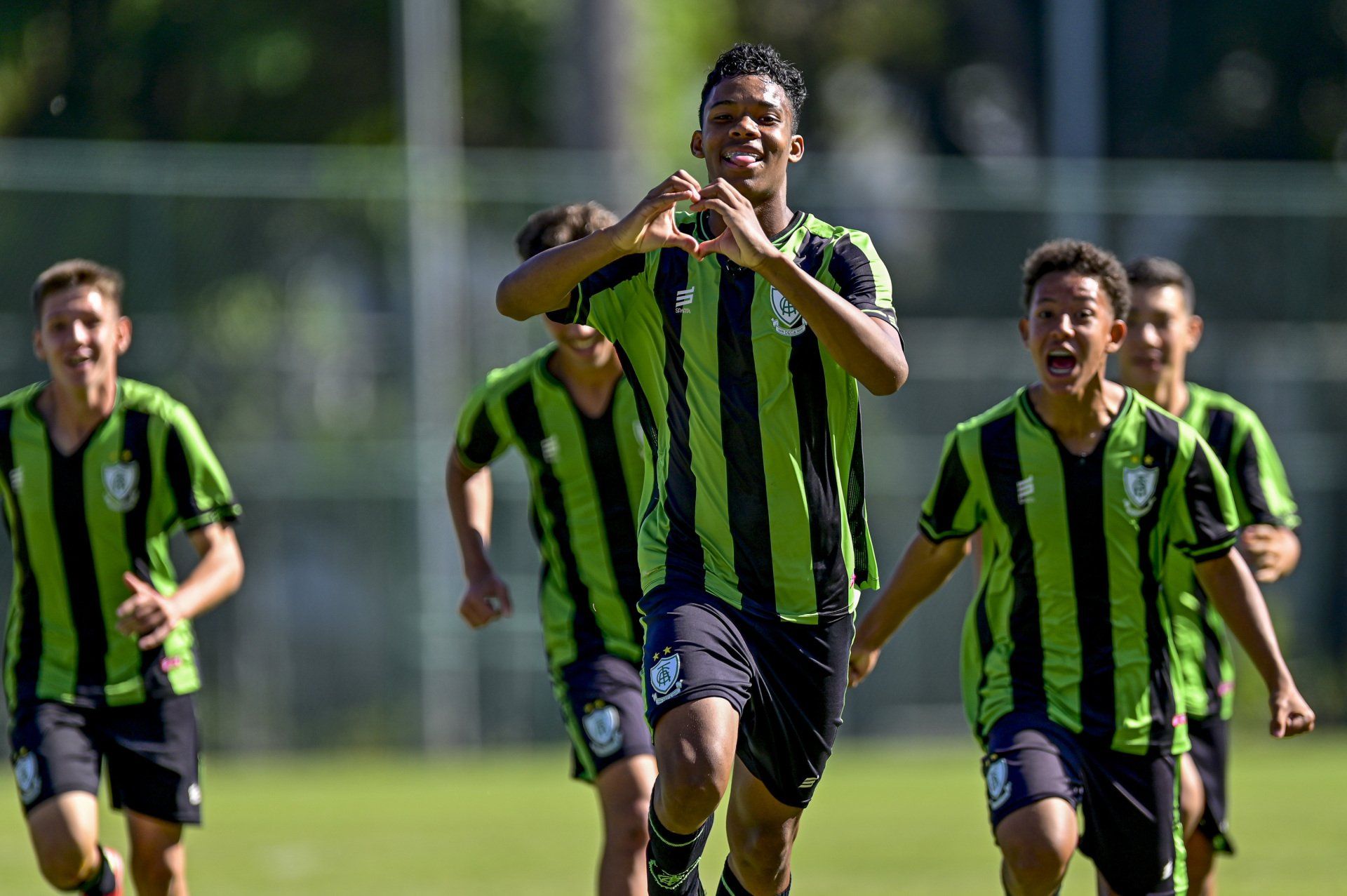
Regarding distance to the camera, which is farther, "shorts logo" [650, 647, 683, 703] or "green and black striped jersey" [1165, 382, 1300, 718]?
"green and black striped jersey" [1165, 382, 1300, 718]

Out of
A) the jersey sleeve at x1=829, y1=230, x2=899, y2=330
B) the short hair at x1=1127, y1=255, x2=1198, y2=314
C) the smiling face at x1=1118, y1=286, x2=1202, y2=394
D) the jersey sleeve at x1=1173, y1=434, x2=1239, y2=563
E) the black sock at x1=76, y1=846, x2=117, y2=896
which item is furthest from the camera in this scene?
the short hair at x1=1127, y1=255, x2=1198, y2=314

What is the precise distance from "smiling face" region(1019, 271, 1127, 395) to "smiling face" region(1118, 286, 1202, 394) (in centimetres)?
96


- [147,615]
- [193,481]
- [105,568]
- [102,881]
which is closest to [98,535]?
[105,568]

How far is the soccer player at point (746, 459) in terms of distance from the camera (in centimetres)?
511

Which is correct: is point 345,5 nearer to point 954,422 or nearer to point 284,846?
point 954,422

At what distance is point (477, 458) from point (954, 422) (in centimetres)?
980

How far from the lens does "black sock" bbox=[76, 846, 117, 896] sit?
648 cm

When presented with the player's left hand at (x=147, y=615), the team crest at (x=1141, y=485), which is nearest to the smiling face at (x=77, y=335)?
the player's left hand at (x=147, y=615)

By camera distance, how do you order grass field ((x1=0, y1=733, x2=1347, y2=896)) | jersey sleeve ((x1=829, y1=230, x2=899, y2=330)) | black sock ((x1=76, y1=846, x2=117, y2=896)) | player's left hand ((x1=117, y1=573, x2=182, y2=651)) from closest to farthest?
jersey sleeve ((x1=829, y1=230, x2=899, y2=330)), player's left hand ((x1=117, y1=573, x2=182, y2=651)), black sock ((x1=76, y1=846, x2=117, y2=896)), grass field ((x1=0, y1=733, x2=1347, y2=896))

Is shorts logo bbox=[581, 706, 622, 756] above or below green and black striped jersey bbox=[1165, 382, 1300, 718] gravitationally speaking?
below

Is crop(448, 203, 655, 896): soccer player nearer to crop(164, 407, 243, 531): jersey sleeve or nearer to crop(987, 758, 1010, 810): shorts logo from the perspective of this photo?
crop(164, 407, 243, 531): jersey sleeve

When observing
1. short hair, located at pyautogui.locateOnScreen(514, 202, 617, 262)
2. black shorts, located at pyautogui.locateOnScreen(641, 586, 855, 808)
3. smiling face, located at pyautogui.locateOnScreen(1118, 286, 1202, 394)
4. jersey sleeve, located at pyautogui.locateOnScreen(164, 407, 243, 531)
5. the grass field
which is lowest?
the grass field

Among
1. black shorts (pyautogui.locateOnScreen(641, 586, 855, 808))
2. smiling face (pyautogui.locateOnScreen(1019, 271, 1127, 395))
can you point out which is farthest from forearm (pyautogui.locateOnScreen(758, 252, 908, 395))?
smiling face (pyautogui.locateOnScreen(1019, 271, 1127, 395))

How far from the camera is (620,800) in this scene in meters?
6.46
